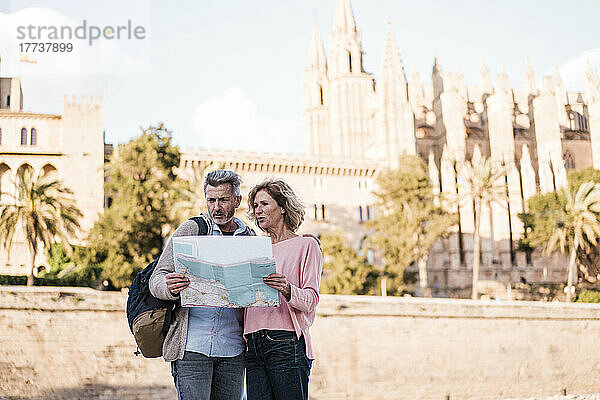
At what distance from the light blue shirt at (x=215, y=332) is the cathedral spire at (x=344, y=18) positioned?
49274mm

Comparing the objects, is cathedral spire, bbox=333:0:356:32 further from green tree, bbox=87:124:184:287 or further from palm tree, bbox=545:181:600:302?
green tree, bbox=87:124:184:287

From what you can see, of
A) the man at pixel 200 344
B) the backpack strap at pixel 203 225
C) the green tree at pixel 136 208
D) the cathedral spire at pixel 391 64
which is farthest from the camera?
the cathedral spire at pixel 391 64

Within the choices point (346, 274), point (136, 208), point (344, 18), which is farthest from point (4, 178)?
point (344, 18)

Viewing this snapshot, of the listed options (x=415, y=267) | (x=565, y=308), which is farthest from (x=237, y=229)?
(x=415, y=267)

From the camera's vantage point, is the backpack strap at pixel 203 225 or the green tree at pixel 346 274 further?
the green tree at pixel 346 274

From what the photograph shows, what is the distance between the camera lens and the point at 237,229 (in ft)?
12.6

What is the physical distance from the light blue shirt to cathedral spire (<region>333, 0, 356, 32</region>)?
162ft

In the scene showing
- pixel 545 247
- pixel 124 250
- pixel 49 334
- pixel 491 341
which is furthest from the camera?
pixel 545 247

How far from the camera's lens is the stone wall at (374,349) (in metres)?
15.7

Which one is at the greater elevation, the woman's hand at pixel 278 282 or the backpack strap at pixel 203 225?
the backpack strap at pixel 203 225

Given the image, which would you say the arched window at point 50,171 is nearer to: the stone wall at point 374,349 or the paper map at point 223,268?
the stone wall at point 374,349

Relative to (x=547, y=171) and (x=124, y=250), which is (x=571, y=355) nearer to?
(x=124, y=250)

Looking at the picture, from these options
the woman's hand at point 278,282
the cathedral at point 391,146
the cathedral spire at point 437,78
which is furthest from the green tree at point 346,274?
the woman's hand at point 278,282

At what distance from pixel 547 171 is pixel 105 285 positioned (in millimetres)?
31068
